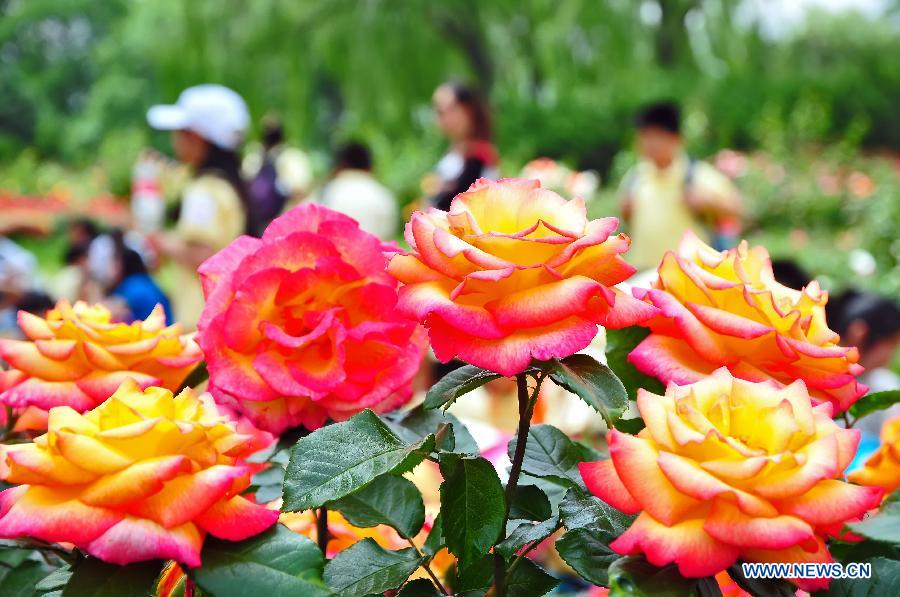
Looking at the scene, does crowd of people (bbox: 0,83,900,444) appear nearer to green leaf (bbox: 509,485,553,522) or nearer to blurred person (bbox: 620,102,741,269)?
blurred person (bbox: 620,102,741,269)

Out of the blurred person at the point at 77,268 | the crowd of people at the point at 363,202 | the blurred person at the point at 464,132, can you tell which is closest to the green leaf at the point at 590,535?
the crowd of people at the point at 363,202

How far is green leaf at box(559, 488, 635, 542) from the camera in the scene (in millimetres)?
480

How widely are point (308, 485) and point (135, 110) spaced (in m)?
25.7

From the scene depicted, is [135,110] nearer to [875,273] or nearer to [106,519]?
[875,273]

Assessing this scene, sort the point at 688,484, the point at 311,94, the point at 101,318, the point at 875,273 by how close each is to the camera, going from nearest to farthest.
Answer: the point at 688,484 < the point at 101,318 < the point at 875,273 < the point at 311,94

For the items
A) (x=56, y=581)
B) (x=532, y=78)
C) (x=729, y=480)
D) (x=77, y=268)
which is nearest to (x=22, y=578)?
(x=56, y=581)

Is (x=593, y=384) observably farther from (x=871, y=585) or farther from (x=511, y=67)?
(x=511, y=67)

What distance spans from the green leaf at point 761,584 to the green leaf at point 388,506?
19 cm

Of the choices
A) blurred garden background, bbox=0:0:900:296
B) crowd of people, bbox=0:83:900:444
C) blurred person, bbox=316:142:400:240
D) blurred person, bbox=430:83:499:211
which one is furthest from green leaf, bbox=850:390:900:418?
blurred garden background, bbox=0:0:900:296

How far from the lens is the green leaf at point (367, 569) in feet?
1.62

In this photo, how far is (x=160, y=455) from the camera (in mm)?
469

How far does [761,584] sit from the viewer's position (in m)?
0.44

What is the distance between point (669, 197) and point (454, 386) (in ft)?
9.71

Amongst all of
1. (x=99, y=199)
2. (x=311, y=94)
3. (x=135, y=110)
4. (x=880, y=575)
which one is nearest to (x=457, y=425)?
(x=880, y=575)
